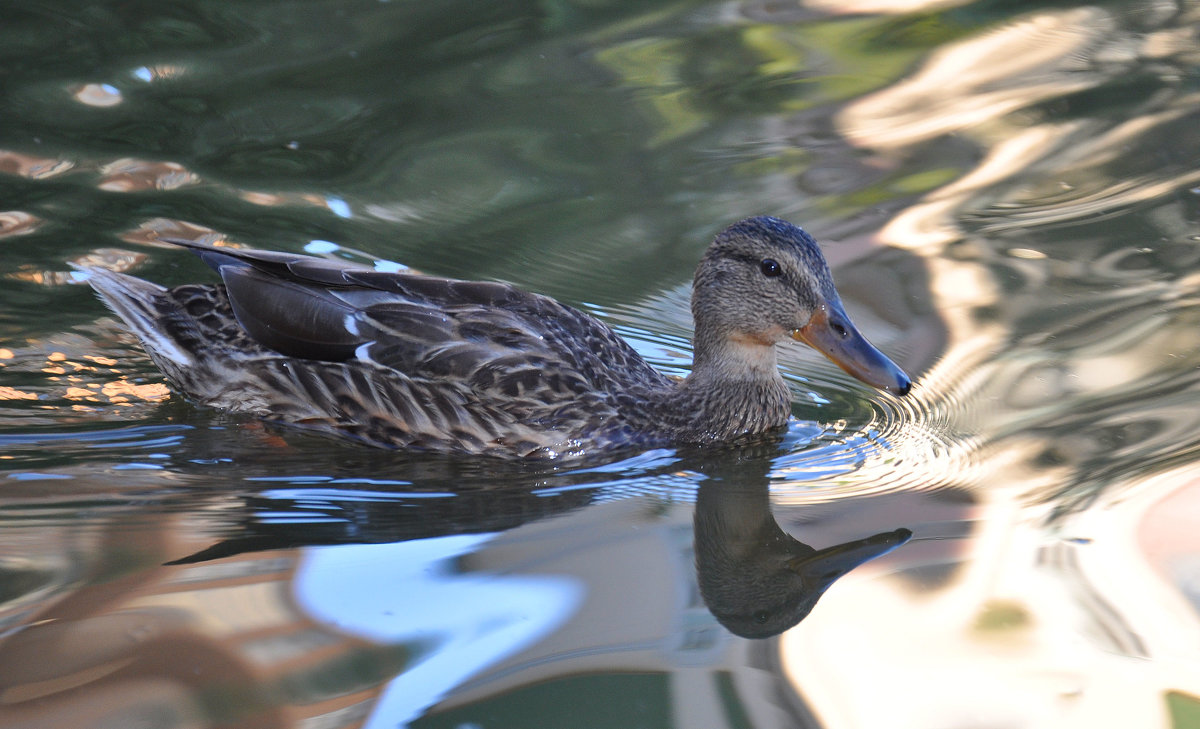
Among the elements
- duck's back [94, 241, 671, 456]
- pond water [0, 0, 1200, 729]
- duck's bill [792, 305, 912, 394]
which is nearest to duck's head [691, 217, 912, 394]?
duck's bill [792, 305, 912, 394]

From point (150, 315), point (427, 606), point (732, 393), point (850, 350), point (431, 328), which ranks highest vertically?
point (150, 315)

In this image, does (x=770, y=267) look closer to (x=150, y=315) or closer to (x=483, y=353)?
(x=483, y=353)

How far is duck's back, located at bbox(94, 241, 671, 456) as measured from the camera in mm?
5512

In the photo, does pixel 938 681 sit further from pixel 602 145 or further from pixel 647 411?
pixel 602 145

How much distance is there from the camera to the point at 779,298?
18.5 feet

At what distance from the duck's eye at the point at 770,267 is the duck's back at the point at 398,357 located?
0.72 m

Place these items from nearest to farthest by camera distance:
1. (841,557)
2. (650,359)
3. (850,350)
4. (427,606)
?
(427,606) < (841,557) < (850,350) < (650,359)

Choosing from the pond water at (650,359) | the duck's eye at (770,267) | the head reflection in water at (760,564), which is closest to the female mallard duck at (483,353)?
the duck's eye at (770,267)

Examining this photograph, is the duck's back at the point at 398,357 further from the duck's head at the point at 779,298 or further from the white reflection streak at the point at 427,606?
the white reflection streak at the point at 427,606

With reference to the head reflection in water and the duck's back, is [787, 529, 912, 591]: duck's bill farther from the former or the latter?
the duck's back

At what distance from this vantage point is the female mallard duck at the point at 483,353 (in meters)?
5.52

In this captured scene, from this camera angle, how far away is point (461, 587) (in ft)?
13.4

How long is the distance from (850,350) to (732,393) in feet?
1.87

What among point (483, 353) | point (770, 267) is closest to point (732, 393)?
point (770, 267)
